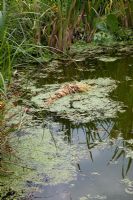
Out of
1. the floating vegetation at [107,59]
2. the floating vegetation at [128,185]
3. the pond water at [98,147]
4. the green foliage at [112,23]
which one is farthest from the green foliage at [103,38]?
the floating vegetation at [128,185]

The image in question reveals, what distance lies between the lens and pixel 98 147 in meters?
2.10

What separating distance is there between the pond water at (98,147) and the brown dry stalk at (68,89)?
0.58 ft

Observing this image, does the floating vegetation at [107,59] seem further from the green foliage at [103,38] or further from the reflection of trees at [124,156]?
the reflection of trees at [124,156]

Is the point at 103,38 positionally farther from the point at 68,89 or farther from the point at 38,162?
the point at 38,162

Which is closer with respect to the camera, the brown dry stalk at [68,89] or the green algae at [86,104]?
the green algae at [86,104]

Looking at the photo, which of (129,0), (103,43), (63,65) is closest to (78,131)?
(63,65)

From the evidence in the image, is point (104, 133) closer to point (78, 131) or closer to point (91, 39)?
point (78, 131)

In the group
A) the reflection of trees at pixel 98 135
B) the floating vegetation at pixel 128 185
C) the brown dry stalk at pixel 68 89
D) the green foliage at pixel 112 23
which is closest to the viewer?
the floating vegetation at pixel 128 185

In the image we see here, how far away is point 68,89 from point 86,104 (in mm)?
243

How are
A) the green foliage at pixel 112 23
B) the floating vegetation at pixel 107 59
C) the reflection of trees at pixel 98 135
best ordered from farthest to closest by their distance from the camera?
the green foliage at pixel 112 23 < the floating vegetation at pixel 107 59 < the reflection of trees at pixel 98 135

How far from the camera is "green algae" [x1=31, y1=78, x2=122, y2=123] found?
2449 millimetres

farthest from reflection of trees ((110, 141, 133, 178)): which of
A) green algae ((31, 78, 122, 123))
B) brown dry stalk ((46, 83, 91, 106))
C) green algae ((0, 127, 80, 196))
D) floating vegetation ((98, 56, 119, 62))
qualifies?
floating vegetation ((98, 56, 119, 62))

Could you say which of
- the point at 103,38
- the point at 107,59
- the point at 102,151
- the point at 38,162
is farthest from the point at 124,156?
the point at 103,38

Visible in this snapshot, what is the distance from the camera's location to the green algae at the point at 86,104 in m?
2.45
